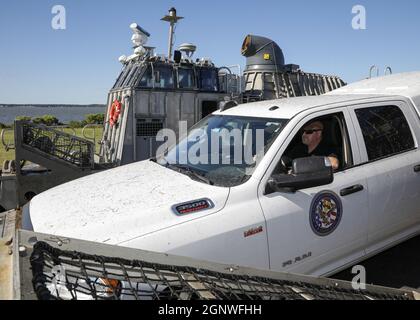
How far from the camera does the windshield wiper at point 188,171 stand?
300cm

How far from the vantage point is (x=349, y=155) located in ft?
11.5

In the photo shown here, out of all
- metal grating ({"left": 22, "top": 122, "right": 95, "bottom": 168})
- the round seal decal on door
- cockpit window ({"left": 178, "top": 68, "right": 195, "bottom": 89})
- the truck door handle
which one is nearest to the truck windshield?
the round seal decal on door

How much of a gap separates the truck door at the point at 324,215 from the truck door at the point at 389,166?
0.15 metres

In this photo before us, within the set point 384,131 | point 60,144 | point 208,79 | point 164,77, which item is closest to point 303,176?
point 384,131

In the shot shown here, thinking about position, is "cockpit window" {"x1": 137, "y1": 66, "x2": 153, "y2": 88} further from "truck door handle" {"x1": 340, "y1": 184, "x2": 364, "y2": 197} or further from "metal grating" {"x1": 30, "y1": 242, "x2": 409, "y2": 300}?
"metal grating" {"x1": 30, "y1": 242, "x2": 409, "y2": 300}

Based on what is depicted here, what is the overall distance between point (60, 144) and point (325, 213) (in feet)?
20.6

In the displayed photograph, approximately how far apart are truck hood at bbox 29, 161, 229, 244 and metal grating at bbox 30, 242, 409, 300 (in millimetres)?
329

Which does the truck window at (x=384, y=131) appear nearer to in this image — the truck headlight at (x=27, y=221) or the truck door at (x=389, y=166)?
the truck door at (x=389, y=166)

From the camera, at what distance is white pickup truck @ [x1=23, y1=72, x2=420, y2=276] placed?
2547 mm

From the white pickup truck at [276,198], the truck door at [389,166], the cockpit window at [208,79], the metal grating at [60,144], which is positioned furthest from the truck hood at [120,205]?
the cockpit window at [208,79]

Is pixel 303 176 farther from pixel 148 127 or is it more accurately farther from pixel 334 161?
pixel 148 127

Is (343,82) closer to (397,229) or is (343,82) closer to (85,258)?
(397,229)

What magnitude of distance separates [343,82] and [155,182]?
40.4 ft
